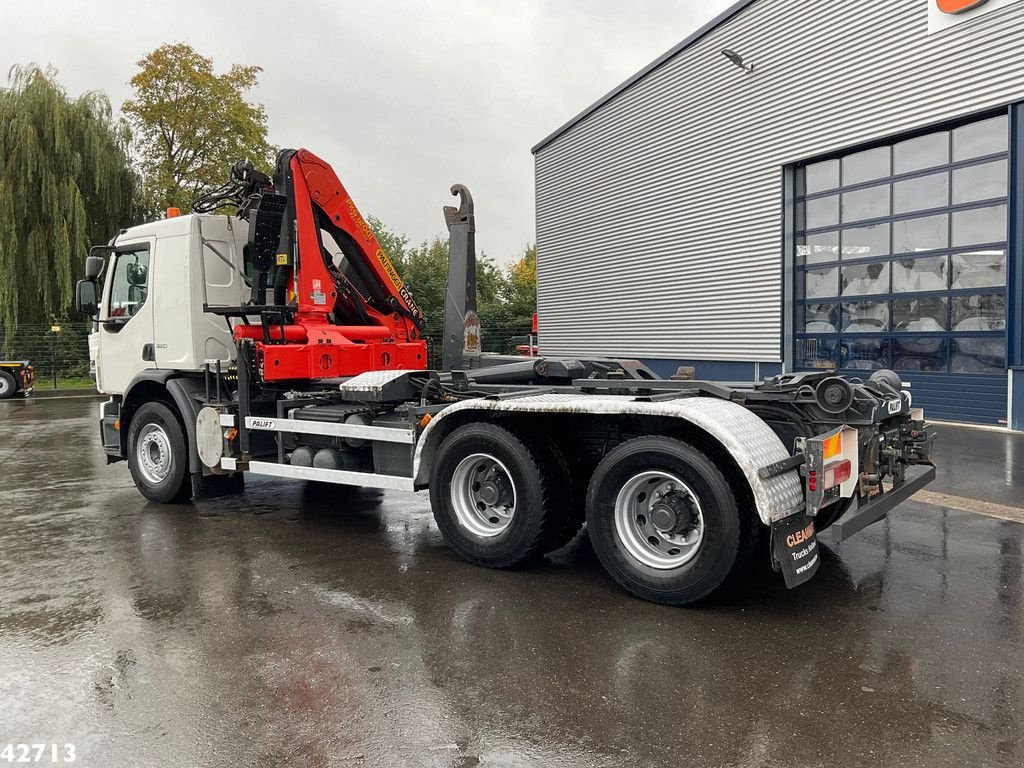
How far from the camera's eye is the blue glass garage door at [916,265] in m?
13.4

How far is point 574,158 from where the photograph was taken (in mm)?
23969

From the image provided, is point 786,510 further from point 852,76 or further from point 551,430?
point 852,76

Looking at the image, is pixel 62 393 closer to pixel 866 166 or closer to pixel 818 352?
pixel 818 352

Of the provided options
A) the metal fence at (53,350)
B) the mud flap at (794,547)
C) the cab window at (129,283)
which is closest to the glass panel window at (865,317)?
the mud flap at (794,547)

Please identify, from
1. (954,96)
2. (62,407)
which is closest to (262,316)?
(954,96)

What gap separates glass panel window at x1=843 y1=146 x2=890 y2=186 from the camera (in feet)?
50.0

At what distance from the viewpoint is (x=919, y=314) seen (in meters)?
14.6

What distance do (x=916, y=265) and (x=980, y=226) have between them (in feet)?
4.30

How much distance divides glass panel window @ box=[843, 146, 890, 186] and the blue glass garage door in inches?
0.8

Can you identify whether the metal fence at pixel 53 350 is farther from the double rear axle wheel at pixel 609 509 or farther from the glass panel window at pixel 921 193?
the double rear axle wheel at pixel 609 509

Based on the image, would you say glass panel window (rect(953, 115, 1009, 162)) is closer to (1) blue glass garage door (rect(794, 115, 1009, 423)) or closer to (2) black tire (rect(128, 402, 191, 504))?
(1) blue glass garage door (rect(794, 115, 1009, 423))

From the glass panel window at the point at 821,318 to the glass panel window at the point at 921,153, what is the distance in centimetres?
294

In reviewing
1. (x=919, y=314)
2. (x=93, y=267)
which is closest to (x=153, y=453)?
(x=93, y=267)

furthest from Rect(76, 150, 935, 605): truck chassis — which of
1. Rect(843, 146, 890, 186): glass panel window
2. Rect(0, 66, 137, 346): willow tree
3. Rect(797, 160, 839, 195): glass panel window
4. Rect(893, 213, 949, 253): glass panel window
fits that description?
Rect(0, 66, 137, 346): willow tree
